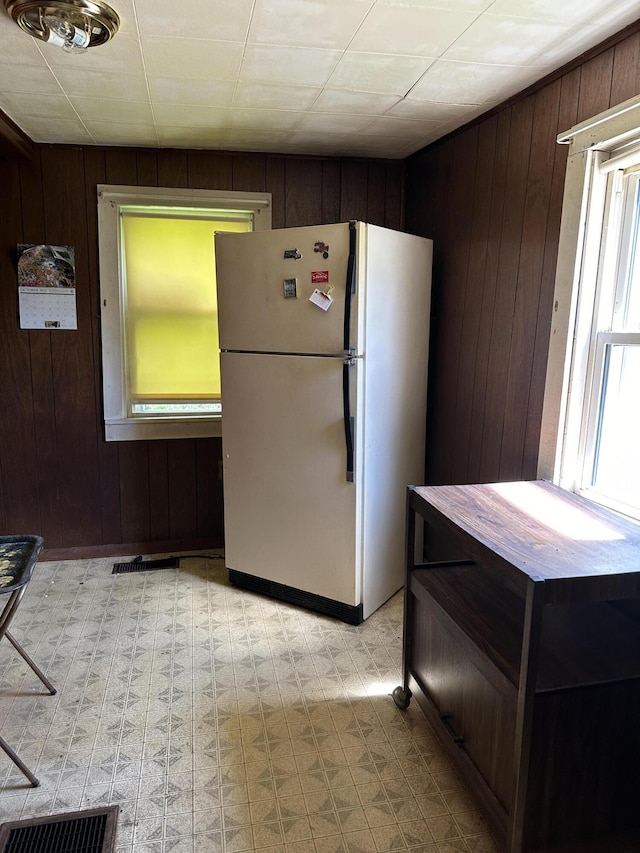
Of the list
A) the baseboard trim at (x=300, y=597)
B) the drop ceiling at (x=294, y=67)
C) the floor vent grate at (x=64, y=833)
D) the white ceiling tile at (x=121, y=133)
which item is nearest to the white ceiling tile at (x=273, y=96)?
the drop ceiling at (x=294, y=67)

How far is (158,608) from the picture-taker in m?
2.79

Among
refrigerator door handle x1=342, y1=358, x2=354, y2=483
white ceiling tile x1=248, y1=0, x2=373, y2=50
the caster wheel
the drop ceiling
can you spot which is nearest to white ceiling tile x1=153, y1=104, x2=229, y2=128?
the drop ceiling

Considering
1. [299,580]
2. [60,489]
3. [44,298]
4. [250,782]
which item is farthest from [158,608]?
[44,298]

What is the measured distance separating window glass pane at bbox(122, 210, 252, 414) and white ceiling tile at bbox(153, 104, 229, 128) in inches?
23.9

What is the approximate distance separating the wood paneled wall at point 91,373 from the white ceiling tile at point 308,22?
4.58 feet

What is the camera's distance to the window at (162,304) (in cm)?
315

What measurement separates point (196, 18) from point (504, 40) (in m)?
0.95

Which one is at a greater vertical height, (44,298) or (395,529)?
(44,298)

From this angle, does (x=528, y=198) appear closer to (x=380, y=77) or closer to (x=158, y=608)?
(x=380, y=77)

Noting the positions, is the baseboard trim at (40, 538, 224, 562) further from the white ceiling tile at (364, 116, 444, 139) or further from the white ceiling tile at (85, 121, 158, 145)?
the white ceiling tile at (364, 116, 444, 139)

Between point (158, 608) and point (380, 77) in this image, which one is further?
point (158, 608)

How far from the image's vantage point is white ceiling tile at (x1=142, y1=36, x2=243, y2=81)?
186 cm

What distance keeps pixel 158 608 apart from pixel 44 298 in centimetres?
174

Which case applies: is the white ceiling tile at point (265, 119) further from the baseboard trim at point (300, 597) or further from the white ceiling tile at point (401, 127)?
the baseboard trim at point (300, 597)
